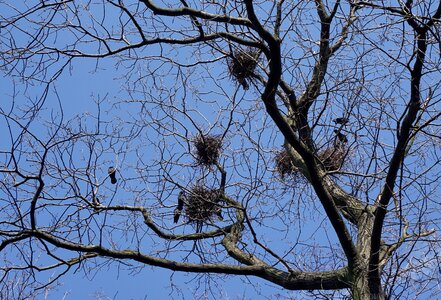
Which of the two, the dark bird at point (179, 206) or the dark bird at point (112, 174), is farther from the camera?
the dark bird at point (179, 206)

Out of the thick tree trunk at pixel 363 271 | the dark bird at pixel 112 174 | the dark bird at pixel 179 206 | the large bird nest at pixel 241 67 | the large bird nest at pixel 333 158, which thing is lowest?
the thick tree trunk at pixel 363 271

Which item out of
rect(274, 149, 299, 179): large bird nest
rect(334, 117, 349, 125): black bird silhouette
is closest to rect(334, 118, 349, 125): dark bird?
rect(334, 117, 349, 125): black bird silhouette

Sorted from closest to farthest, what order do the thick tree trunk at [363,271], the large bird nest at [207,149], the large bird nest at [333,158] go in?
the thick tree trunk at [363,271]
the large bird nest at [333,158]
the large bird nest at [207,149]

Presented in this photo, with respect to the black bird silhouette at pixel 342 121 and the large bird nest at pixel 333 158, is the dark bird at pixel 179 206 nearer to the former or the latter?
the large bird nest at pixel 333 158

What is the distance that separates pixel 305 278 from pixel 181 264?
1037 mm

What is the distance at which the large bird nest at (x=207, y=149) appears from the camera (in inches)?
268

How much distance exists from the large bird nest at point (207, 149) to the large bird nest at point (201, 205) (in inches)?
18.1

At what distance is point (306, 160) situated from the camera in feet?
17.6

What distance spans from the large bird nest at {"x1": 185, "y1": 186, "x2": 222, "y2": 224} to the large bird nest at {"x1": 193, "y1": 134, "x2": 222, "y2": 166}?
46 cm

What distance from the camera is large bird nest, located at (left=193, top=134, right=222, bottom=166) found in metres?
6.80

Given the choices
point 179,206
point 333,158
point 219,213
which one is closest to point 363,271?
point 333,158

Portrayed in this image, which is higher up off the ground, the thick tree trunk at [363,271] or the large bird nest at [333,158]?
the large bird nest at [333,158]

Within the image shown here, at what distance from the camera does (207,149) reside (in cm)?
683

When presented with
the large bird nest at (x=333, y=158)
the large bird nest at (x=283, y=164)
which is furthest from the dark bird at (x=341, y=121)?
the large bird nest at (x=283, y=164)
